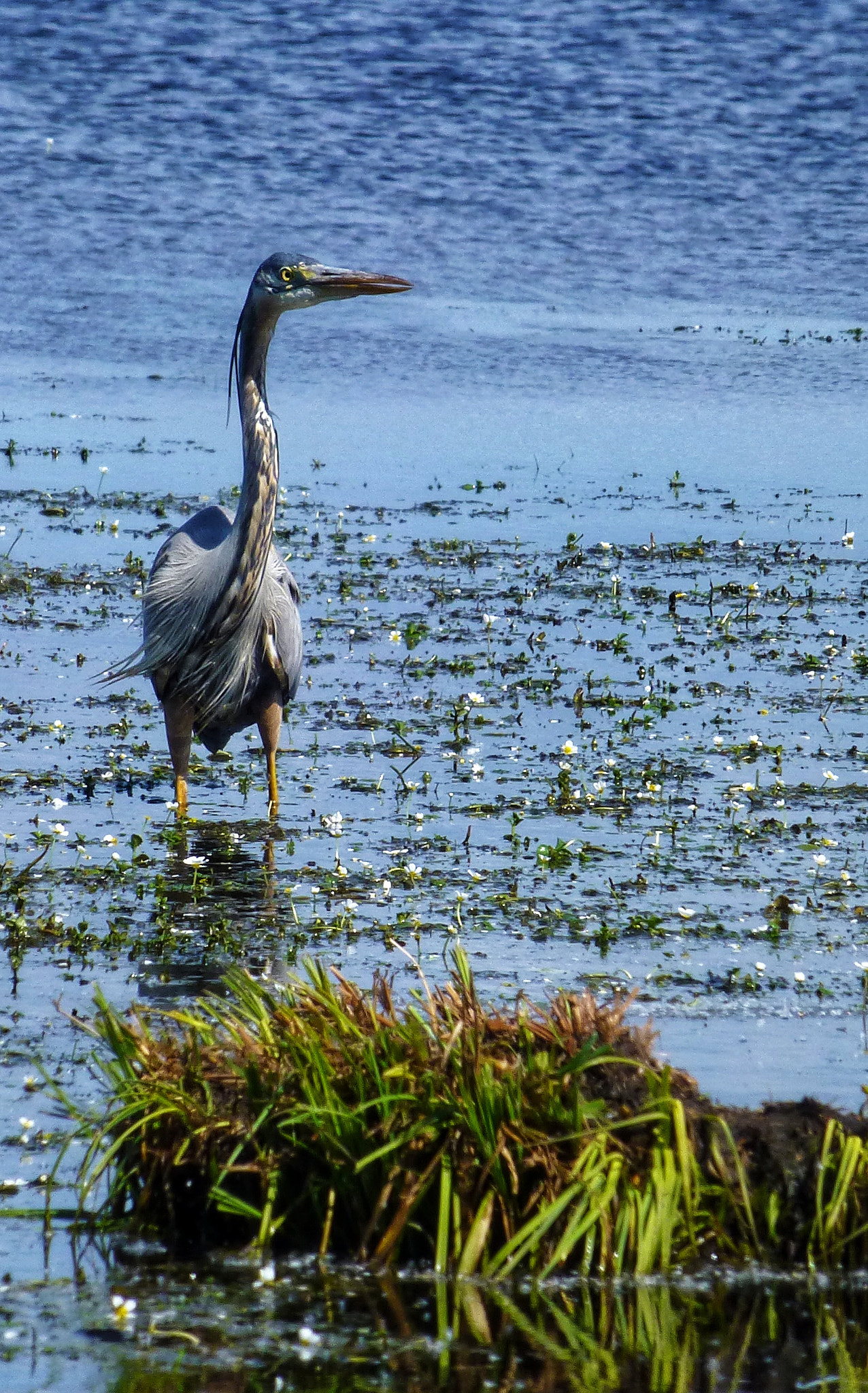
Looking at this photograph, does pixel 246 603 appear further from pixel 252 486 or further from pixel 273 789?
pixel 273 789

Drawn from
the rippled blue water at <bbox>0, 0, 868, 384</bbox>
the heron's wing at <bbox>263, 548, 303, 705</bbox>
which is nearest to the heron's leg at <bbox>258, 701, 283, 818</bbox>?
the heron's wing at <bbox>263, 548, 303, 705</bbox>

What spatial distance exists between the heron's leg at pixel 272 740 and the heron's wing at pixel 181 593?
0.44 meters

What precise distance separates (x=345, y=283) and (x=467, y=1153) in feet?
16.0

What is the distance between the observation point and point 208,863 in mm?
7707

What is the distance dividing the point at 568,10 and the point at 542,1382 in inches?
1192

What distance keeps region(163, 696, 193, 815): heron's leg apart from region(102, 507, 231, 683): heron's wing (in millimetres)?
181

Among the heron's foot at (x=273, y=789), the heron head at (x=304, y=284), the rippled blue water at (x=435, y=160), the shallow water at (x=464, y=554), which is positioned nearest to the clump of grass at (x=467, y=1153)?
the shallow water at (x=464, y=554)

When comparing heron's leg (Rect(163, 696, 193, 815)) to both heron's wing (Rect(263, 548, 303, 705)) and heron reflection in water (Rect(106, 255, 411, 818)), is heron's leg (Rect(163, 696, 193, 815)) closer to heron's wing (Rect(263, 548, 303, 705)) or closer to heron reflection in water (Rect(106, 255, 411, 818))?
heron reflection in water (Rect(106, 255, 411, 818))

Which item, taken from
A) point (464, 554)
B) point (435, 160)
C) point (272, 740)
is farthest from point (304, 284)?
point (435, 160)

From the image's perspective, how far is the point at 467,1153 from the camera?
4.69 meters

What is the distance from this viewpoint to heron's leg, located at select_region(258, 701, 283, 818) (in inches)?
325

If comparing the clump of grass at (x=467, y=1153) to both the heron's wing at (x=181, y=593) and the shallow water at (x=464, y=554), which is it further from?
the heron's wing at (x=181, y=593)

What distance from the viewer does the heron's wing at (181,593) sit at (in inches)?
335

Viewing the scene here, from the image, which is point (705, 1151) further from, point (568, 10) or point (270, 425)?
point (568, 10)
